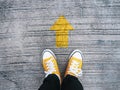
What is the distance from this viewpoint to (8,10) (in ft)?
8.28

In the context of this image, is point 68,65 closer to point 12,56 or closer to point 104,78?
point 104,78

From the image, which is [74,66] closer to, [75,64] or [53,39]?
[75,64]

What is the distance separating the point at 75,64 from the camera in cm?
246

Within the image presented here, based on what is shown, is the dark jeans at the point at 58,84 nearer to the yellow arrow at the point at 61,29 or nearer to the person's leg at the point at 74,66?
the person's leg at the point at 74,66

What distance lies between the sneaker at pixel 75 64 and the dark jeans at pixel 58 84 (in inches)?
4.6

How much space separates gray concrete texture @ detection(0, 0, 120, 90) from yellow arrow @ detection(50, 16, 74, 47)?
1.7 inches

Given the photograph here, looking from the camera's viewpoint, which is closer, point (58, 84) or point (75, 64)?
point (58, 84)

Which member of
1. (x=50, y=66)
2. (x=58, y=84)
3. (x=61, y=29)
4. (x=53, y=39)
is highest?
(x=61, y=29)

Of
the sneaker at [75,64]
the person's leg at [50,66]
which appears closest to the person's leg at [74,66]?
the sneaker at [75,64]

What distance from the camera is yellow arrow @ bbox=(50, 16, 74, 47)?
98.7 inches

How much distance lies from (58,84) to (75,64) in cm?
33

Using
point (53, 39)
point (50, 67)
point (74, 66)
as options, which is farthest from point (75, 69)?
point (53, 39)

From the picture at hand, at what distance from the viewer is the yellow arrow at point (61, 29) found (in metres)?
2.51

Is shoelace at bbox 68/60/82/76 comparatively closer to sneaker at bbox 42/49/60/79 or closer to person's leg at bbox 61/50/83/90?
person's leg at bbox 61/50/83/90
